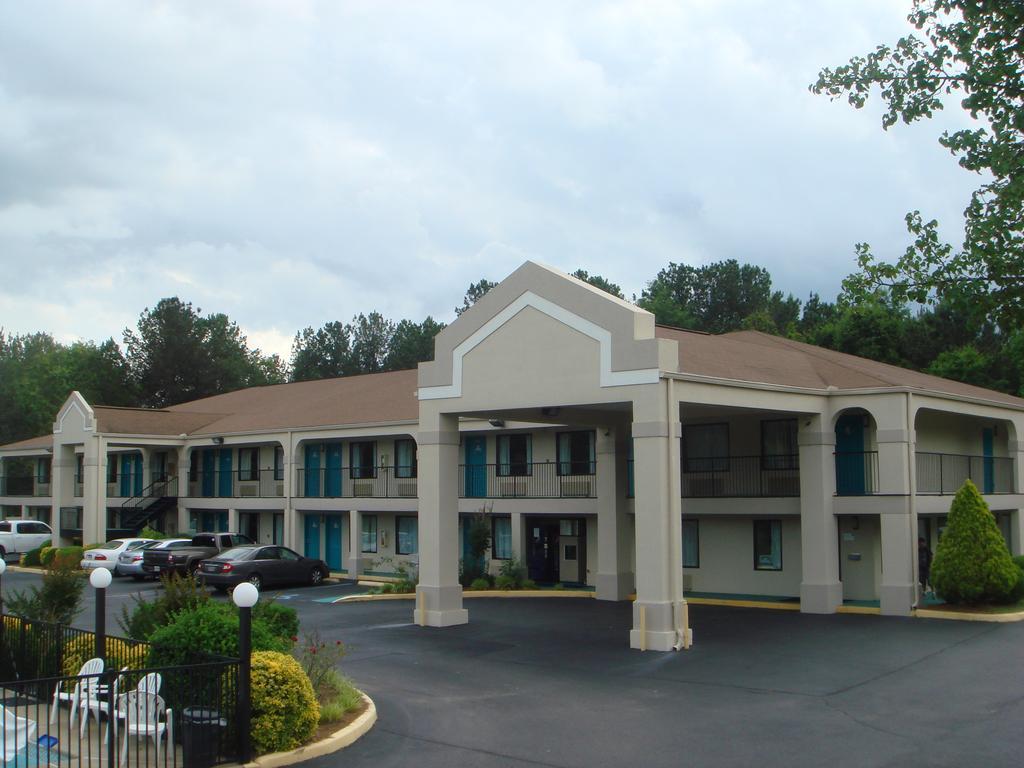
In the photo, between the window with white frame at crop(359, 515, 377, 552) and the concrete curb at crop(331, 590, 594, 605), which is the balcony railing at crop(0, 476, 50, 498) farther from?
the concrete curb at crop(331, 590, 594, 605)

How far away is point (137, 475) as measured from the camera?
47938 millimetres

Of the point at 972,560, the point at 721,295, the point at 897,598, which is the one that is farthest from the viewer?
the point at 721,295

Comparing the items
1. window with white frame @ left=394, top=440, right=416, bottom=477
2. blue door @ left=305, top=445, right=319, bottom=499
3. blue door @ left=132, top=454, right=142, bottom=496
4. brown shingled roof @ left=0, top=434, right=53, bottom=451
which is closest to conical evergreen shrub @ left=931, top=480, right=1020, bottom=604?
window with white frame @ left=394, top=440, right=416, bottom=477

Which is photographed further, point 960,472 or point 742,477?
point 960,472

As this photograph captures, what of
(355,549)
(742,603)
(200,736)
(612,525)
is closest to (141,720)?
(200,736)

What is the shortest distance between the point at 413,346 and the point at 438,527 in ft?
183

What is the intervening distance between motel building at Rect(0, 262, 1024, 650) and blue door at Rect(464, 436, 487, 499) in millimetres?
78

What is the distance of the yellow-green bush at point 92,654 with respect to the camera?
13773 mm

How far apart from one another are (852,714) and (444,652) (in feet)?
27.7

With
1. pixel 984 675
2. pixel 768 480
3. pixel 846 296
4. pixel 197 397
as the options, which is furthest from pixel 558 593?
pixel 197 397

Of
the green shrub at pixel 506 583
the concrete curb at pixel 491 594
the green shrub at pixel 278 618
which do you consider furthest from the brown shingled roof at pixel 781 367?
the green shrub at pixel 278 618

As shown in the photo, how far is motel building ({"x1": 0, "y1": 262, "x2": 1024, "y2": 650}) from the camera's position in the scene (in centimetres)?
2141

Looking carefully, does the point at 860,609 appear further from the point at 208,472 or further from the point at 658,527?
the point at 208,472

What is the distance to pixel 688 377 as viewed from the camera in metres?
20.8
